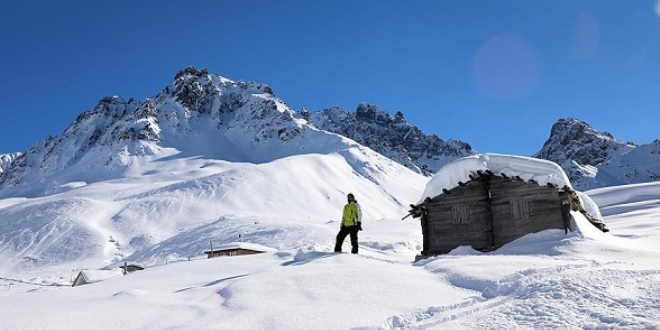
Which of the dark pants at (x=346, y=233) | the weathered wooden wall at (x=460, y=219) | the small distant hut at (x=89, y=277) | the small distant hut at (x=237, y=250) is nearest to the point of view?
the dark pants at (x=346, y=233)

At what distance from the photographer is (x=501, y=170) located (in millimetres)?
20844

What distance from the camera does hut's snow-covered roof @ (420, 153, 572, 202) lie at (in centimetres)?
1991

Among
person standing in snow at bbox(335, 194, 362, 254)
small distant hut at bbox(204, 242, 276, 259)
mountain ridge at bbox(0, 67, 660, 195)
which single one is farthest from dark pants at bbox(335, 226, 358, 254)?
mountain ridge at bbox(0, 67, 660, 195)

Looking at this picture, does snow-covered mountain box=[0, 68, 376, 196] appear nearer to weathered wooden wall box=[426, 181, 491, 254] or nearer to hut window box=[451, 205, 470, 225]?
weathered wooden wall box=[426, 181, 491, 254]

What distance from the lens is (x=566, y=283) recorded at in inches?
352

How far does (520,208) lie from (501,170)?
5.25ft

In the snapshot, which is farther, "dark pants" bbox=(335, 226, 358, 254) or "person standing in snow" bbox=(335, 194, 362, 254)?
"dark pants" bbox=(335, 226, 358, 254)

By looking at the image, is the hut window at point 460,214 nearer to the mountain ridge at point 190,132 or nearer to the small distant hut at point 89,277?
the small distant hut at point 89,277

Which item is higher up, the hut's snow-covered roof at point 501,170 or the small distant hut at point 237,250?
the hut's snow-covered roof at point 501,170

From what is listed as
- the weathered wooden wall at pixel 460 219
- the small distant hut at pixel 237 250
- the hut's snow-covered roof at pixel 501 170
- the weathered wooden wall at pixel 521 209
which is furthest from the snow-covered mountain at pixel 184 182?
the weathered wooden wall at pixel 521 209

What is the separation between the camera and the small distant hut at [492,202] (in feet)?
65.0

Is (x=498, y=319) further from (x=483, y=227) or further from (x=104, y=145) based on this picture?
(x=104, y=145)

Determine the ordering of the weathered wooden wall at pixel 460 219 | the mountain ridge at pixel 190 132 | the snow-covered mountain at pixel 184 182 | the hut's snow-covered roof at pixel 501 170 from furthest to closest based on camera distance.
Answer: the mountain ridge at pixel 190 132
the snow-covered mountain at pixel 184 182
the weathered wooden wall at pixel 460 219
the hut's snow-covered roof at pixel 501 170

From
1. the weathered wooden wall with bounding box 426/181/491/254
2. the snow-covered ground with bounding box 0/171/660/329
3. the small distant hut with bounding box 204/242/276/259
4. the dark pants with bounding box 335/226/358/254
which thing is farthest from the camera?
the small distant hut with bounding box 204/242/276/259
